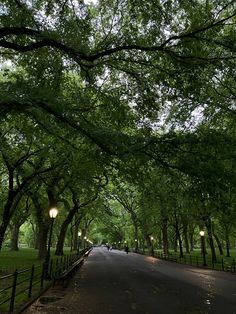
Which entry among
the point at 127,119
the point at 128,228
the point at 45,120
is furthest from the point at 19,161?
the point at 128,228

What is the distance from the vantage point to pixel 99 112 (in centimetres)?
1705

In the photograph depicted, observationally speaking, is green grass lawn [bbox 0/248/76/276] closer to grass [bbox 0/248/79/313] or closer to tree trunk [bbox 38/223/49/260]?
grass [bbox 0/248/79/313]

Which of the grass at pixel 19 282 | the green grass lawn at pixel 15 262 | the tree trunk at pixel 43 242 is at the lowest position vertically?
the grass at pixel 19 282

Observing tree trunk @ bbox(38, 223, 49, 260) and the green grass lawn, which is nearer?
the green grass lawn

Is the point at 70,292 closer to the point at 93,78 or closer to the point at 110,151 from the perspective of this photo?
the point at 110,151

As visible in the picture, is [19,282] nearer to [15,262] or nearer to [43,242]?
[15,262]

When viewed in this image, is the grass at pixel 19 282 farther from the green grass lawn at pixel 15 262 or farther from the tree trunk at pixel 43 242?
the tree trunk at pixel 43 242

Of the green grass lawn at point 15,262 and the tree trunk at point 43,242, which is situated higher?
the tree trunk at point 43,242

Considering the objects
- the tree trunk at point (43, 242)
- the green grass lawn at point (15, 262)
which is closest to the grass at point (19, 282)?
the green grass lawn at point (15, 262)

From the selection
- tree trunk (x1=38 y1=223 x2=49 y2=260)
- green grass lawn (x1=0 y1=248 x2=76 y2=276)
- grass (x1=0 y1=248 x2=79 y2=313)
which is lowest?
grass (x1=0 y1=248 x2=79 y2=313)

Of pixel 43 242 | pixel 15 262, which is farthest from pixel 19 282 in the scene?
pixel 43 242

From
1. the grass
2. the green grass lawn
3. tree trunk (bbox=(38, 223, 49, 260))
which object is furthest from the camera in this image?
tree trunk (bbox=(38, 223, 49, 260))

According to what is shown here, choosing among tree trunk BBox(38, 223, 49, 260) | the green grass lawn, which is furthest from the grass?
tree trunk BBox(38, 223, 49, 260)

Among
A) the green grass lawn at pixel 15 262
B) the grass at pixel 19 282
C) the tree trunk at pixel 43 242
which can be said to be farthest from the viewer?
the tree trunk at pixel 43 242
